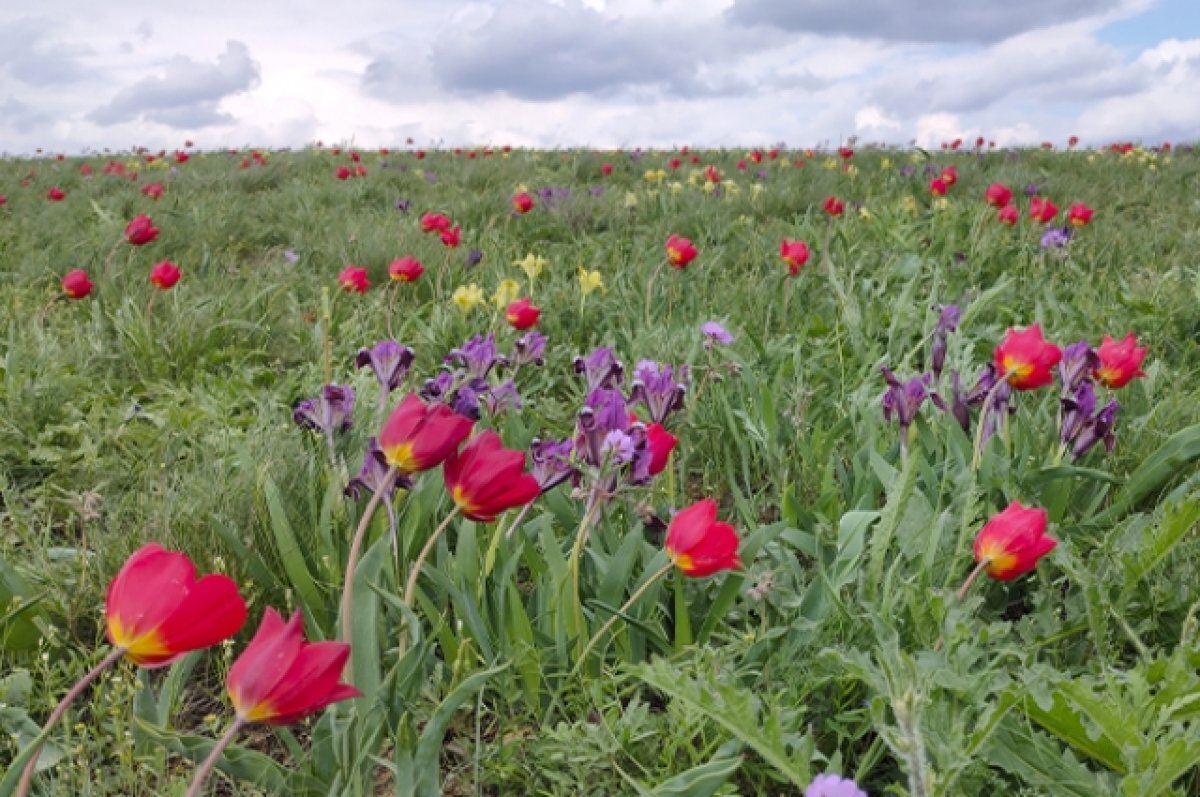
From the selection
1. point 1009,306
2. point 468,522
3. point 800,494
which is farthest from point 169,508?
point 1009,306

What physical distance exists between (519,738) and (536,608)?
29 cm

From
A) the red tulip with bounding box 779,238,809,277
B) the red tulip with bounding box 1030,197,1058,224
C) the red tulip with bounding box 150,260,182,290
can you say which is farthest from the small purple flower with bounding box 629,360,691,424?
the red tulip with bounding box 1030,197,1058,224

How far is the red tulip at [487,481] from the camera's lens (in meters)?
1.23

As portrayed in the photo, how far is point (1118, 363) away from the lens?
2.01 m

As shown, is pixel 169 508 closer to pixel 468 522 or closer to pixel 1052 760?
pixel 468 522

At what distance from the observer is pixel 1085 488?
2098 mm

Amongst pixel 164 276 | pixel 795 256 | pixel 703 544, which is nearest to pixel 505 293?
pixel 795 256

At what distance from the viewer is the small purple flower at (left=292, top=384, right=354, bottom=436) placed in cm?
178

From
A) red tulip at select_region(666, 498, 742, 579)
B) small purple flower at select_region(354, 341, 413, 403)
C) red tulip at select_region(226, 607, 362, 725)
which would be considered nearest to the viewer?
red tulip at select_region(226, 607, 362, 725)

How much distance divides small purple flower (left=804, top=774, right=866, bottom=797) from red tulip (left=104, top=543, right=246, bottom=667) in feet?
1.96

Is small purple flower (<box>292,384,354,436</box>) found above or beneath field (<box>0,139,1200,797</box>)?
above

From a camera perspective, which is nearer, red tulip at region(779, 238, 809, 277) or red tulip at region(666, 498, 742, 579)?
red tulip at region(666, 498, 742, 579)

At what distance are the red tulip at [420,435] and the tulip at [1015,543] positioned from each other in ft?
2.56

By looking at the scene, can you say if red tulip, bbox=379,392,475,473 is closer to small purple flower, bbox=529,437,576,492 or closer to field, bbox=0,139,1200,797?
field, bbox=0,139,1200,797
